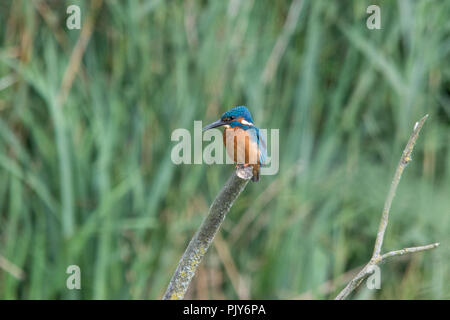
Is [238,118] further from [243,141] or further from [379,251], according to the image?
[379,251]

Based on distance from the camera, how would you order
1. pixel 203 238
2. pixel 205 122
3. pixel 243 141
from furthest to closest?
1. pixel 205 122
2. pixel 243 141
3. pixel 203 238

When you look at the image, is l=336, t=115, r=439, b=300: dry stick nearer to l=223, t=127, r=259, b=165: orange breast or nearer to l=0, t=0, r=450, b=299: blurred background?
l=223, t=127, r=259, b=165: orange breast

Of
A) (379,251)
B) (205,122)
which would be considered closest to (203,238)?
(379,251)

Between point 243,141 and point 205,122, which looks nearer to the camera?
point 243,141

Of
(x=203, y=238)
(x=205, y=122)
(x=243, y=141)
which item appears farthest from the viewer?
(x=205, y=122)

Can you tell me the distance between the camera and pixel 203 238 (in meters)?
0.78

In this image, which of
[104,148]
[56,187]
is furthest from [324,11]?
[56,187]

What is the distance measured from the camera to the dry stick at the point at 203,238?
2.53ft

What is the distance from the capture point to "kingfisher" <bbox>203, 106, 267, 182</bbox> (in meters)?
0.97

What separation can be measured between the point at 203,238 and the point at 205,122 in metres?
1.42

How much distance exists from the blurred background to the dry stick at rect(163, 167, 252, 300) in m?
1.30

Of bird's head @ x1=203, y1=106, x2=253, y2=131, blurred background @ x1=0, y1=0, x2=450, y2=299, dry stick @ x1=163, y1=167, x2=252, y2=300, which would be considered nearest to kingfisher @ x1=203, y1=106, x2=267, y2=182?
bird's head @ x1=203, y1=106, x2=253, y2=131

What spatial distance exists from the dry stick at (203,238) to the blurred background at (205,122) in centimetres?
130

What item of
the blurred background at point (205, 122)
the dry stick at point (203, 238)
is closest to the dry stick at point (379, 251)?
the dry stick at point (203, 238)
